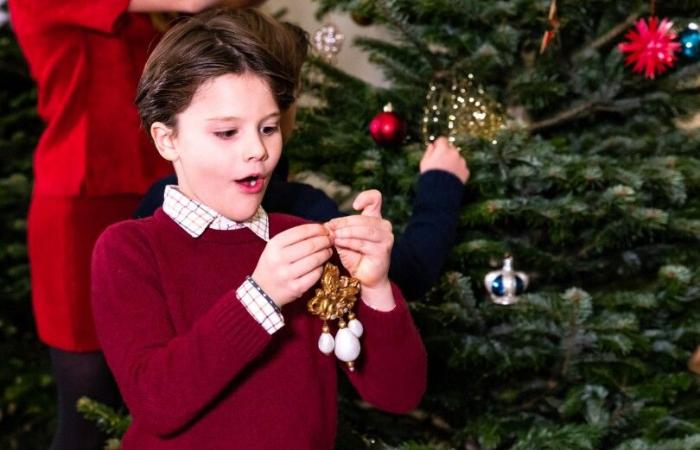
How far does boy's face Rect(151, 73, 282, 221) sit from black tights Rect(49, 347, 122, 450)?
2.34 ft

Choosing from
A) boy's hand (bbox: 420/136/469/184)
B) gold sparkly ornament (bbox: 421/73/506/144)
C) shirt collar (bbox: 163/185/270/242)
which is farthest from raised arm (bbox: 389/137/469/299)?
shirt collar (bbox: 163/185/270/242)

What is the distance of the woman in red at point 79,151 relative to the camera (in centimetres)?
131

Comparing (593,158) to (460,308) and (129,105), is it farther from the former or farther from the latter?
(129,105)

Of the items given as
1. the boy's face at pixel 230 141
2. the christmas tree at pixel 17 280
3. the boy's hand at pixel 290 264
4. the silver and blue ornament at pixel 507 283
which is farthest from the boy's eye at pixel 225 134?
the christmas tree at pixel 17 280

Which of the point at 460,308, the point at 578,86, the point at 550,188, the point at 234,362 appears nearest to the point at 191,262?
the point at 234,362

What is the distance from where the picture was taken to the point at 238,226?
85 centimetres

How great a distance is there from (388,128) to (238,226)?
503 millimetres

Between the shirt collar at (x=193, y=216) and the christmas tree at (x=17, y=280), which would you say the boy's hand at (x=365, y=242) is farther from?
the christmas tree at (x=17, y=280)

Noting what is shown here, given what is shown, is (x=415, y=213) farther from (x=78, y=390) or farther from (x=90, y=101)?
(x=78, y=390)

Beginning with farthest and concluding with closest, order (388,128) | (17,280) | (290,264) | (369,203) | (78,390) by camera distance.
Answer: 1. (17,280)
2. (78,390)
3. (388,128)
4. (369,203)
5. (290,264)

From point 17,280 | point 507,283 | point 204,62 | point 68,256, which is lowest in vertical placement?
point 17,280

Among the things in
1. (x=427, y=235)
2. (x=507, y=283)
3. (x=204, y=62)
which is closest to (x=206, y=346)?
(x=204, y=62)

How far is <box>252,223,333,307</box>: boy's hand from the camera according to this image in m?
0.75

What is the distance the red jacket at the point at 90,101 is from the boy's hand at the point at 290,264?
2.03ft
